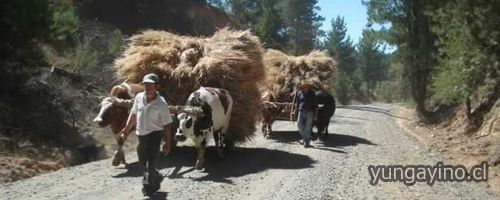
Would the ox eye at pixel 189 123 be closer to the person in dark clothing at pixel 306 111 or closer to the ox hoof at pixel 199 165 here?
the ox hoof at pixel 199 165

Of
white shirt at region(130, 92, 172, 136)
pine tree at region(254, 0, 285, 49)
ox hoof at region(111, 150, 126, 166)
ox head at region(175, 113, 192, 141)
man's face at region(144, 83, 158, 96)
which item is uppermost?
pine tree at region(254, 0, 285, 49)

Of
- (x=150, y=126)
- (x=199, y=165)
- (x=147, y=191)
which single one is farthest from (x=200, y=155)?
(x=150, y=126)

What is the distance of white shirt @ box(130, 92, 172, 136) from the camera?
24.7 ft

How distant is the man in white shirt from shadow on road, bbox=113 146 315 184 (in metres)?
1.79

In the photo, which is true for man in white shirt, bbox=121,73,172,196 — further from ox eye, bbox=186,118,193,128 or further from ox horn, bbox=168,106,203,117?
ox eye, bbox=186,118,193,128

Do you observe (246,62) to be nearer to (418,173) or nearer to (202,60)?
(202,60)

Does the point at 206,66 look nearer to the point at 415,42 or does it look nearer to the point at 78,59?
the point at 78,59

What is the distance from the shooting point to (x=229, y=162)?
11.3 m

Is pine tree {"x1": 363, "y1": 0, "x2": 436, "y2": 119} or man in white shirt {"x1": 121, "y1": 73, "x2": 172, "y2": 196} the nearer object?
man in white shirt {"x1": 121, "y1": 73, "x2": 172, "y2": 196}

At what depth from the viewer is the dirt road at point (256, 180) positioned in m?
8.27

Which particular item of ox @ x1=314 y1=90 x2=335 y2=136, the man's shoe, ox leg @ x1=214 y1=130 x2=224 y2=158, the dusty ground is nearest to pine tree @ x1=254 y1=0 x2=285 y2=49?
the dusty ground

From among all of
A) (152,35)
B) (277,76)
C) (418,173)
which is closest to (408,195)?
(418,173)

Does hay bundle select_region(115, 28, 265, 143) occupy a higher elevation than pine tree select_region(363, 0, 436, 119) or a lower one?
lower

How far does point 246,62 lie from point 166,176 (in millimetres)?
3574
